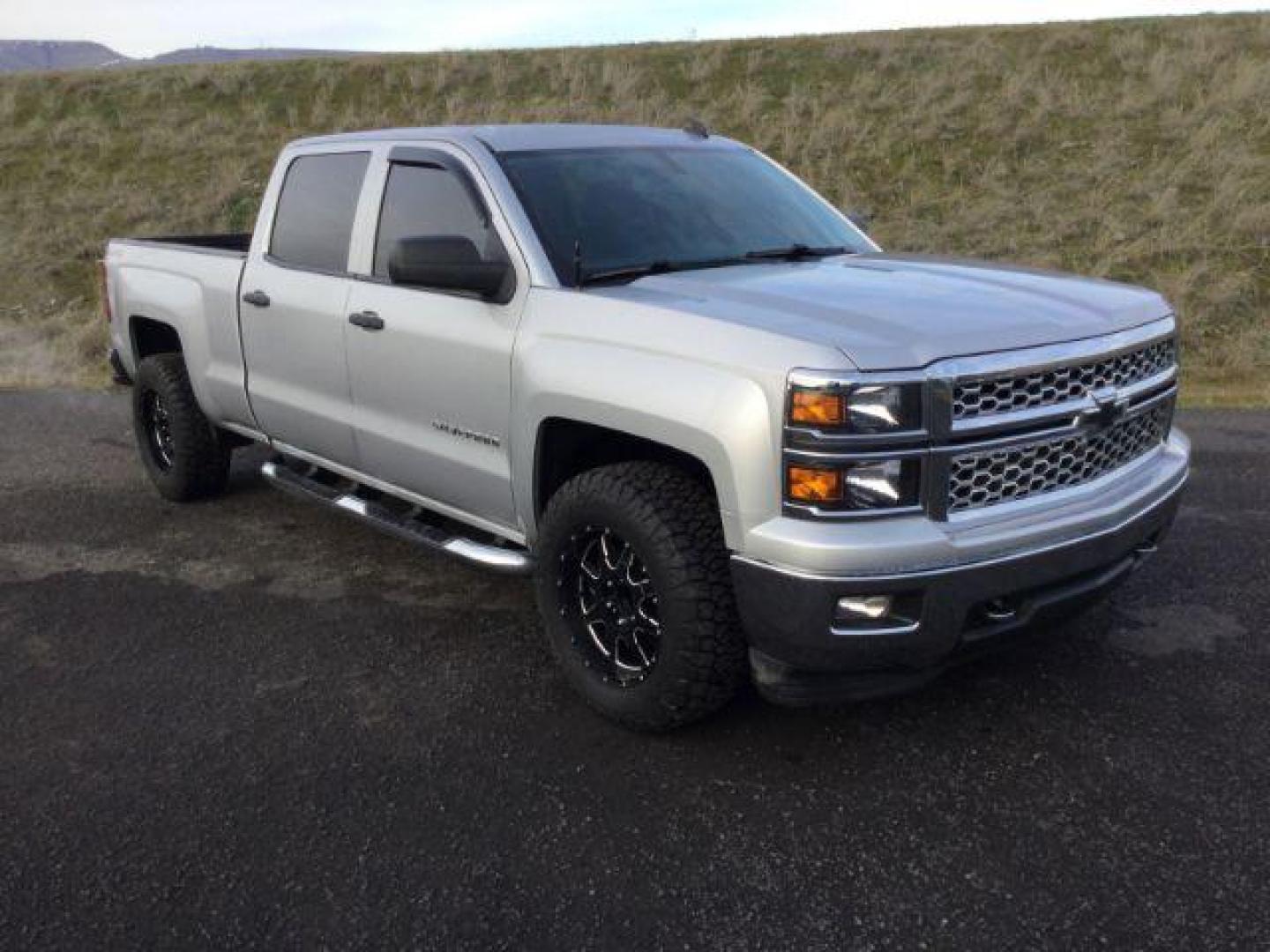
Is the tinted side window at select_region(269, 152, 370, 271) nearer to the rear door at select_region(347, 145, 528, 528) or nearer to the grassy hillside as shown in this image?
the rear door at select_region(347, 145, 528, 528)

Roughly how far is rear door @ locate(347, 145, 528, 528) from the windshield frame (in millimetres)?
94

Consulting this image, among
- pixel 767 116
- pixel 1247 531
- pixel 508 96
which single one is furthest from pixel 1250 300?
pixel 508 96

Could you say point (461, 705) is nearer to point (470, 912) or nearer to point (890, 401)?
point (470, 912)

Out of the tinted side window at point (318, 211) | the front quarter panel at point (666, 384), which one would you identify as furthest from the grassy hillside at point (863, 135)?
the front quarter panel at point (666, 384)

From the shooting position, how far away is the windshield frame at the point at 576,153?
150 inches

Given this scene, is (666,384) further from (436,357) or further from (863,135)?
(863,135)

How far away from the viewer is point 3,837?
10.3 feet

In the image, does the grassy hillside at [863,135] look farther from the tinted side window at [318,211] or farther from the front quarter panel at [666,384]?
the front quarter panel at [666,384]

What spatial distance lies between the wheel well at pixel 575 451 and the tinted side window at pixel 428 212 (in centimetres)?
65

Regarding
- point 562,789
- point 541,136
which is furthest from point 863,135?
point 562,789

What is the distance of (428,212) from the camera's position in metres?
4.34

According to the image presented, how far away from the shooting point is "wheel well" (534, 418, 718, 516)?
3643 mm

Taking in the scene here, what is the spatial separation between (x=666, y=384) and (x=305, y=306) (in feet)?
7.07

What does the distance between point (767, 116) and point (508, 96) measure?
575 cm
